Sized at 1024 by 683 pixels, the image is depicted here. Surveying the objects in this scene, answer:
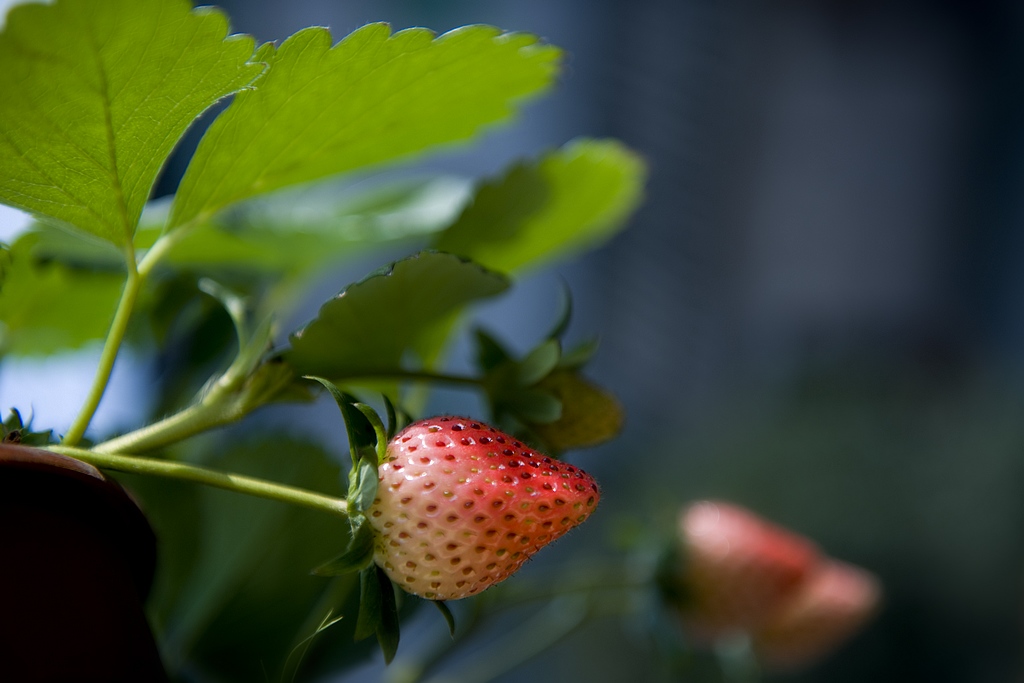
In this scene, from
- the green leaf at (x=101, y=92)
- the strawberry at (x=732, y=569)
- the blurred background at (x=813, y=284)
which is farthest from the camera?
the blurred background at (x=813, y=284)

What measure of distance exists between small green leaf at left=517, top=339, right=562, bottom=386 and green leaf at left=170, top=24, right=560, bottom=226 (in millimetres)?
61

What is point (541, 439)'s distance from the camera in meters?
0.23

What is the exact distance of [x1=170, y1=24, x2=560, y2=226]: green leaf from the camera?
177 millimetres

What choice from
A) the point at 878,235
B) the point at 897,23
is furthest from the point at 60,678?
the point at 897,23

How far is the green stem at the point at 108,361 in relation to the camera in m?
0.18

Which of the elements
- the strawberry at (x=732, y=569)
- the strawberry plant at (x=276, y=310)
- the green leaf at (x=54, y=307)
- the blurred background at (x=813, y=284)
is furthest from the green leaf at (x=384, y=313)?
the blurred background at (x=813, y=284)

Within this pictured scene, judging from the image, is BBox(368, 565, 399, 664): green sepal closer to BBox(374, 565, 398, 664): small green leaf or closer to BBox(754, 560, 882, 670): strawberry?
BBox(374, 565, 398, 664): small green leaf

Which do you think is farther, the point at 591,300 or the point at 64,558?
the point at 591,300

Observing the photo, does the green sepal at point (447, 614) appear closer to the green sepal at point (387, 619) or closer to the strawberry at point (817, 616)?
the green sepal at point (387, 619)

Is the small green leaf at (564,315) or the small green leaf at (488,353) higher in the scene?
the small green leaf at (564,315)

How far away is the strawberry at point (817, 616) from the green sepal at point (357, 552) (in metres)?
0.28

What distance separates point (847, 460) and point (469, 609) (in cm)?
126

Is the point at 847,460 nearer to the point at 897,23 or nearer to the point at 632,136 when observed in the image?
the point at 632,136

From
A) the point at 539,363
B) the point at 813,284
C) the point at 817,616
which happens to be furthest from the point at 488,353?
the point at 813,284
